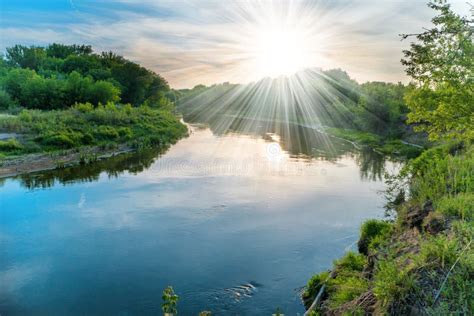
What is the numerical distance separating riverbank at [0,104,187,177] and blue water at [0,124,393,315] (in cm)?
346

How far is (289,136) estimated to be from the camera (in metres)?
69.4

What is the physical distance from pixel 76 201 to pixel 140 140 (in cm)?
2596

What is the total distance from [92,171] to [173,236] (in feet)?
59.7

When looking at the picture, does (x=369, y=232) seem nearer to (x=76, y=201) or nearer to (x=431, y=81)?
(x=431, y=81)

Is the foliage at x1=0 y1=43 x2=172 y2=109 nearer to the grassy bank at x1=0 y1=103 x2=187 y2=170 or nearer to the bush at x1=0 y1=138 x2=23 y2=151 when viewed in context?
the grassy bank at x1=0 y1=103 x2=187 y2=170

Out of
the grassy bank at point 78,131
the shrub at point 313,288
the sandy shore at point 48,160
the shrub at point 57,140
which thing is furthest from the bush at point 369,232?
the shrub at point 57,140

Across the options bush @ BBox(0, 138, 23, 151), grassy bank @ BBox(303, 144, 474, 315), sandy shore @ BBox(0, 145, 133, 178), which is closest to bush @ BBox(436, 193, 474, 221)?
grassy bank @ BBox(303, 144, 474, 315)

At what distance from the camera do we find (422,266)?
7.36m

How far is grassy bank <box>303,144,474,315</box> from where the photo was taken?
6.68 meters

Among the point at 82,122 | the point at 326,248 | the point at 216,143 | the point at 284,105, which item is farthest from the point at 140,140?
the point at 284,105

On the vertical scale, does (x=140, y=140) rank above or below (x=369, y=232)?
above

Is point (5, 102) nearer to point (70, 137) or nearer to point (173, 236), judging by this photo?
point (70, 137)

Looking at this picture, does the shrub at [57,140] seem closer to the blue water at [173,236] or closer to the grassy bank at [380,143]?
the blue water at [173,236]

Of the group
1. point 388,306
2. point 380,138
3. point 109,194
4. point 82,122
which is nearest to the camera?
point 388,306
